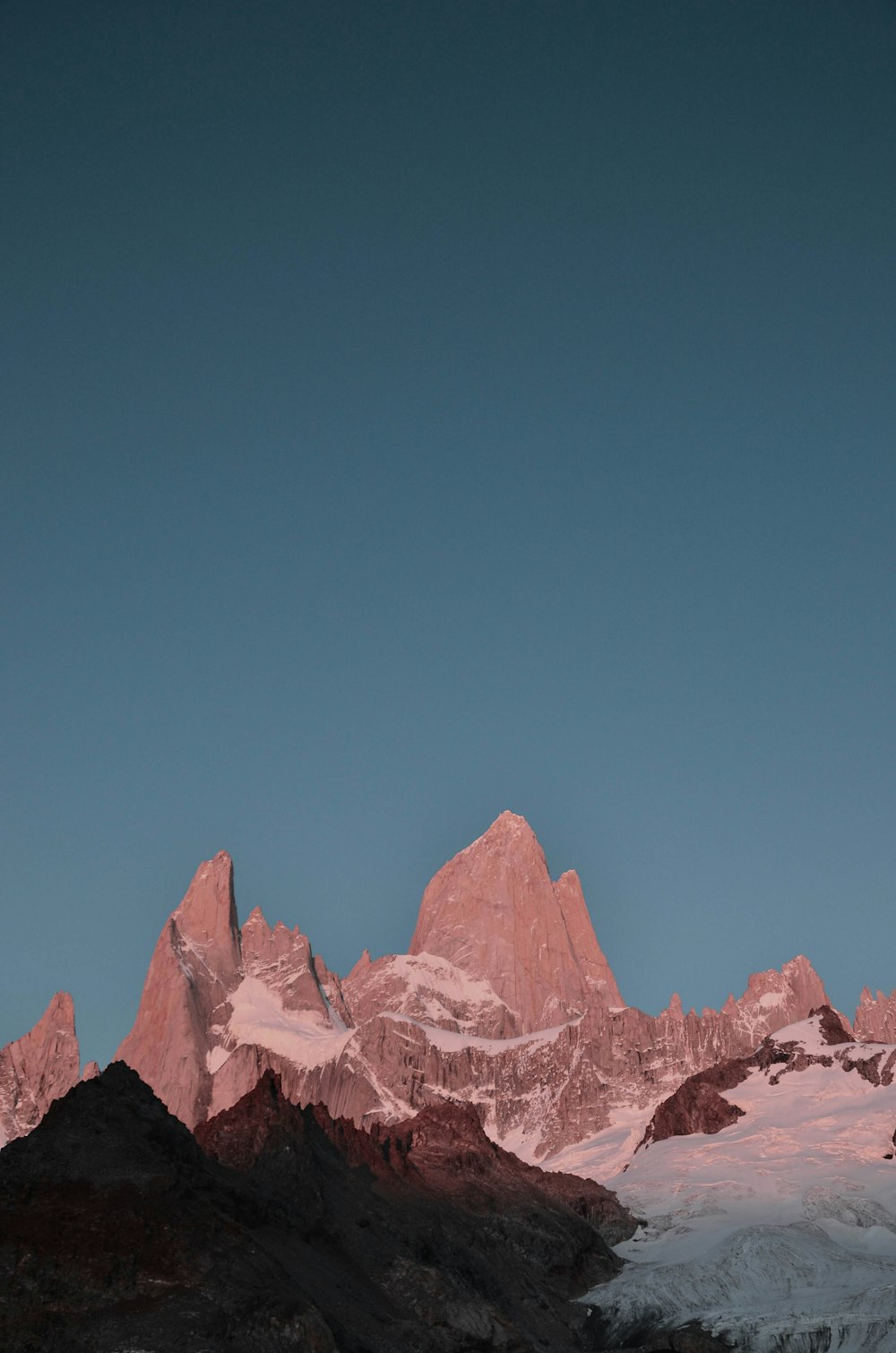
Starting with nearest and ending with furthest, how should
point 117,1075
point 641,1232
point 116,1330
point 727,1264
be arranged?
point 116,1330 → point 117,1075 → point 727,1264 → point 641,1232

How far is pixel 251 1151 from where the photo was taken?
12194cm

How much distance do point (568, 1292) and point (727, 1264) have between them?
839 inches

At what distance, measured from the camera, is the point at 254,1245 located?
83.1 metres

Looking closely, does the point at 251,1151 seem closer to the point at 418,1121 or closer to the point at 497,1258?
the point at 497,1258

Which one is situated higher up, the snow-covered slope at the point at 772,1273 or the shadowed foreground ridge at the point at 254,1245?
the shadowed foreground ridge at the point at 254,1245

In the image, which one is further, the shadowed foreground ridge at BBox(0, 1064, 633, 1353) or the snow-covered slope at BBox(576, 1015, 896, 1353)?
the snow-covered slope at BBox(576, 1015, 896, 1353)

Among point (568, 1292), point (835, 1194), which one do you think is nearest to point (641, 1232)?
point (835, 1194)

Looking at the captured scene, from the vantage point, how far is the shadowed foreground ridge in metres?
71.8

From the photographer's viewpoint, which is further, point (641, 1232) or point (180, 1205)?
point (641, 1232)

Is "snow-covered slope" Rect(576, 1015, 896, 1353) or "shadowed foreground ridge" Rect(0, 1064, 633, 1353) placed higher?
"shadowed foreground ridge" Rect(0, 1064, 633, 1353)

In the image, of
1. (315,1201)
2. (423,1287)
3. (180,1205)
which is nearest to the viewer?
(180,1205)

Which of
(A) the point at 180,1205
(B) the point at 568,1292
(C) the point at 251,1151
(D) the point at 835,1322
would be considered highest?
(C) the point at 251,1151

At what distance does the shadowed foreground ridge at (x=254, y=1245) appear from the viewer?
71.8 m

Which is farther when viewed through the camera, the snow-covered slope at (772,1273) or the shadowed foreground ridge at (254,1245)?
the snow-covered slope at (772,1273)
